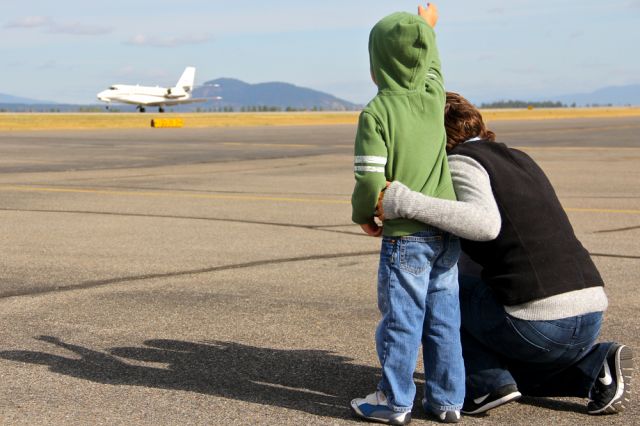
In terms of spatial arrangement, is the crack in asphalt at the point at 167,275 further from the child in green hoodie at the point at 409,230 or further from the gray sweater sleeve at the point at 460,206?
the gray sweater sleeve at the point at 460,206

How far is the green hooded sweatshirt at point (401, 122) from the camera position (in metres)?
4.01

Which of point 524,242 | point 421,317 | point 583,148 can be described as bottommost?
point 583,148

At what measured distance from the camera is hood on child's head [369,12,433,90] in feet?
13.1

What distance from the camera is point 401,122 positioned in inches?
159

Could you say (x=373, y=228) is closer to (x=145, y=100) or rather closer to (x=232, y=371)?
(x=232, y=371)

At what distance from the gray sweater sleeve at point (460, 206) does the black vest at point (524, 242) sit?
0.24 ft

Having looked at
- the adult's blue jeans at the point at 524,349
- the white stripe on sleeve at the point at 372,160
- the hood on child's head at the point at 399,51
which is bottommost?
the adult's blue jeans at the point at 524,349

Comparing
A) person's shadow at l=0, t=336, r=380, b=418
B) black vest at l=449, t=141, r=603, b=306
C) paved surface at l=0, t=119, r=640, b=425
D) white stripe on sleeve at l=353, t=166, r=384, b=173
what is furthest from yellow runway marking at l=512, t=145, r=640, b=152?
white stripe on sleeve at l=353, t=166, r=384, b=173

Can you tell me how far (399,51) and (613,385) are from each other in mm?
1726

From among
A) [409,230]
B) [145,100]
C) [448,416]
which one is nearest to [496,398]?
[448,416]

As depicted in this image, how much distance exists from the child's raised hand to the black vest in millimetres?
590

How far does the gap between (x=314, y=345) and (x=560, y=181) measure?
1201 cm

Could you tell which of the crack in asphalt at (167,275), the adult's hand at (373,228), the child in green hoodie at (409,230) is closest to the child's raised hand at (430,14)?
the child in green hoodie at (409,230)

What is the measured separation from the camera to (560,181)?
16953mm
